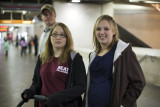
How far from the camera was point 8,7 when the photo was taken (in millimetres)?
12781

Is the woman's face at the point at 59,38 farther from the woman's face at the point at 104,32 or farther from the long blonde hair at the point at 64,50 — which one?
the woman's face at the point at 104,32

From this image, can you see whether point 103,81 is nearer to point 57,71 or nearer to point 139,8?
point 57,71

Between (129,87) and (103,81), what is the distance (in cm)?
22

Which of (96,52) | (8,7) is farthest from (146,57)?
(8,7)

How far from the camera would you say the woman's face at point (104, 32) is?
6.80 ft

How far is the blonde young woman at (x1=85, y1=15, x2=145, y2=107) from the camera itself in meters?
1.93

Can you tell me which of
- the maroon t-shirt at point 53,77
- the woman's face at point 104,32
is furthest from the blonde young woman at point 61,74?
the woman's face at point 104,32

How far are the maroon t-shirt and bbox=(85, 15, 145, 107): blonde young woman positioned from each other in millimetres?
259

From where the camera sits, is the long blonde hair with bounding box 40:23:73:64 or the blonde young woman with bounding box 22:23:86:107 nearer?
the blonde young woman with bounding box 22:23:86:107

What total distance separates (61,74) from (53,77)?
0.08m

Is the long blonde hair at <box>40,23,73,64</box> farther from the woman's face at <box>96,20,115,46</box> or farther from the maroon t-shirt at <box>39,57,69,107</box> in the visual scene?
the woman's face at <box>96,20,115,46</box>

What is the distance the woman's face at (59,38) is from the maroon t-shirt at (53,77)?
0.13m

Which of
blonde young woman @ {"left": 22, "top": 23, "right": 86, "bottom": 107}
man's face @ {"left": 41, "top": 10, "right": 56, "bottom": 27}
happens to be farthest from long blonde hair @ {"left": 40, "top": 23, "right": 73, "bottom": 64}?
man's face @ {"left": 41, "top": 10, "right": 56, "bottom": 27}

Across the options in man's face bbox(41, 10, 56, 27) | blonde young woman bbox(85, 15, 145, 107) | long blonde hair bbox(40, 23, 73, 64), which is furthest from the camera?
man's face bbox(41, 10, 56, 27)
